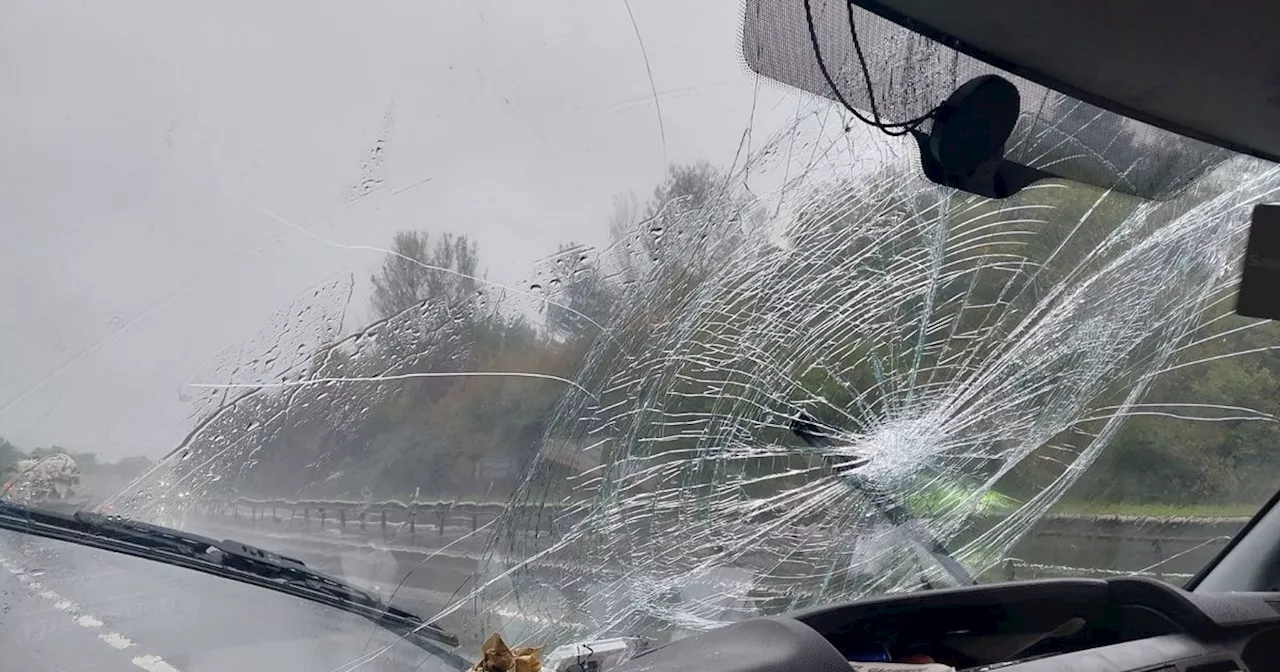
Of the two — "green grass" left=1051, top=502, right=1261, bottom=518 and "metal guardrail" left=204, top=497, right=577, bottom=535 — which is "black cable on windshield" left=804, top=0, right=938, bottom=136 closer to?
"metal guardrail" left=204, top=497, right=577, bottom=535

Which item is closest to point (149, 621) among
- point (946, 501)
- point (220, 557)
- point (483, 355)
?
point (220, 557)

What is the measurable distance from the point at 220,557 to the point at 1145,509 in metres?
3.21

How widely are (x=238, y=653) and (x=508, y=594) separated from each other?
681 millimetres

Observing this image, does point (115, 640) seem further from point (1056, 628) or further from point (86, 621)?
point (1056, 628)

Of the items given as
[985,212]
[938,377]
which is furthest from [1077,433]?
[985,212]

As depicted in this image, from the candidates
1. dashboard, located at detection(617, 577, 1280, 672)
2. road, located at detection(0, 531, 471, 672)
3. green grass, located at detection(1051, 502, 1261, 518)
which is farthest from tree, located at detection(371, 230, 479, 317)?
green grass, located at detection(1051, 502, 1261, 518)

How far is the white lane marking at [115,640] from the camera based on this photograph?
1957 millimetres

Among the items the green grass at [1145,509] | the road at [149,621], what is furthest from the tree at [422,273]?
the green grass at [1145,509]

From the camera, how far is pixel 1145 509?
358 cm

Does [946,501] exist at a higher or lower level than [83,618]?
lower

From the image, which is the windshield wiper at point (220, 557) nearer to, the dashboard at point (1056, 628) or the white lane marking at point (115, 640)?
the white lane marking at point (115, 640)

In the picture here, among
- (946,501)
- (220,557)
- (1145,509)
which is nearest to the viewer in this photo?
(220,557)

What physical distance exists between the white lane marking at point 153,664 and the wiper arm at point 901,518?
1.93 metres

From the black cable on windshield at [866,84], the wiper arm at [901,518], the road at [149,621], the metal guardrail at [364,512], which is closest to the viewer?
the road at [149,621]
